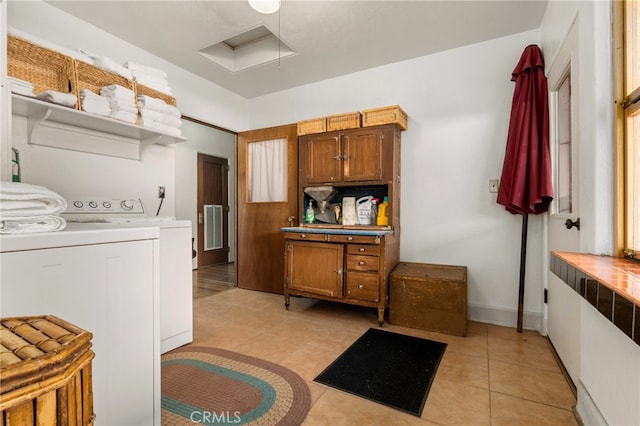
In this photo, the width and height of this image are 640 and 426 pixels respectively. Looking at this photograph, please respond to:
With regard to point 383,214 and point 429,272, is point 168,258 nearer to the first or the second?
point 383,214

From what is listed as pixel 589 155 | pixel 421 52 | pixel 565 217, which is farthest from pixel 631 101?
pixel 421 52

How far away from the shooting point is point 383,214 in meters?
3.04

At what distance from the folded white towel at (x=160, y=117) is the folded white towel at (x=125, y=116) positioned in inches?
3.1

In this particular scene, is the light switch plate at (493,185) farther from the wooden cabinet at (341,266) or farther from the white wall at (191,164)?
the white wall at (191,164)

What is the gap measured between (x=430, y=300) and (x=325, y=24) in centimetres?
256

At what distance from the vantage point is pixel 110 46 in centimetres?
268

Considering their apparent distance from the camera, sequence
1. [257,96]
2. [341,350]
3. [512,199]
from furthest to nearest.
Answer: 1. [257,96]
2. [512,199]
3. [341,350]

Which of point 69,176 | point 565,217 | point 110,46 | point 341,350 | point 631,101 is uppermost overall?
point 110,46

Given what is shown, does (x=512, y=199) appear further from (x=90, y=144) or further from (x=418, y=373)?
(x=90, y=144)

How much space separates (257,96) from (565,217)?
370cm

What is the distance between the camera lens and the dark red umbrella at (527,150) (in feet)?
7.70

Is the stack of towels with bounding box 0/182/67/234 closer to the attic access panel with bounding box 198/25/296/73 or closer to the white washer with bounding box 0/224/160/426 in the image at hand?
the white washer with bounding box 0/224/160/426

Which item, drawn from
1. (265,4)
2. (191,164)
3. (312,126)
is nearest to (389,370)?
(312,126)

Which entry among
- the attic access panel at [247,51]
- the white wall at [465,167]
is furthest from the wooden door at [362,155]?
the attic access panel at [247,51]
